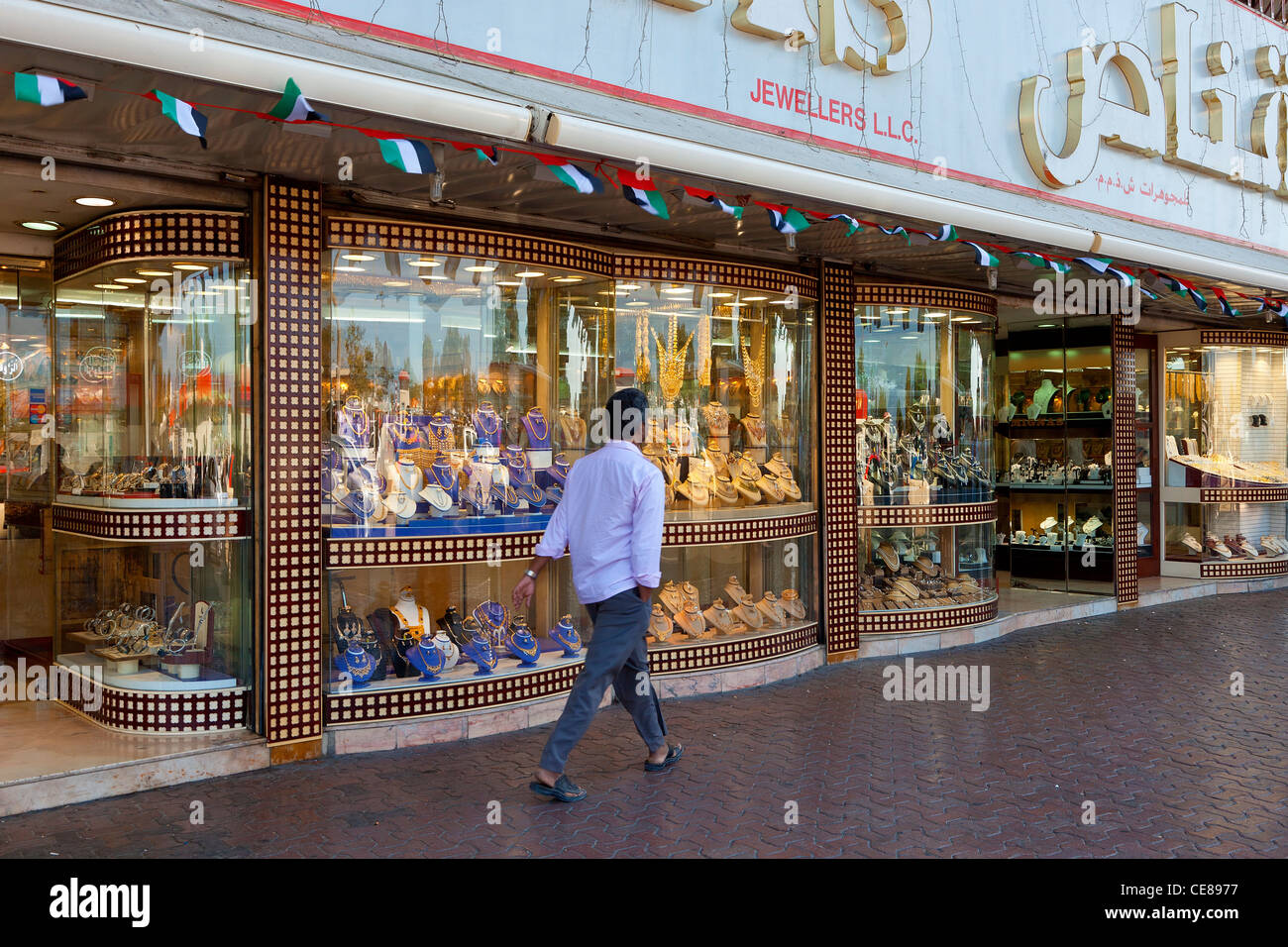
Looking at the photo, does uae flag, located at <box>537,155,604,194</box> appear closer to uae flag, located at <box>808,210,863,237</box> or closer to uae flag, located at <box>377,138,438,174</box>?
uae flag, located at <box>377,138,438,174</box>

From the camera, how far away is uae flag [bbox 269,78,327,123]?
460cm

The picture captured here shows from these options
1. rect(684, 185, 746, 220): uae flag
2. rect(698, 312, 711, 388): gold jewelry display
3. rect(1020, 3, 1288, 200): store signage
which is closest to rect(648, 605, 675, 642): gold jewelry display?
rect(698, 312, 711, 388): gold jewelry display

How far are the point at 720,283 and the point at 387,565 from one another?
3589 mm

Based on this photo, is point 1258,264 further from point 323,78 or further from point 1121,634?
point 323,78

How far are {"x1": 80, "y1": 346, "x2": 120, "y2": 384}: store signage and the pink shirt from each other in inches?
137

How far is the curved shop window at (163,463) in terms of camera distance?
20.4 ft

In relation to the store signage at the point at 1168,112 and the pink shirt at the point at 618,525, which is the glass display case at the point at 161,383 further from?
the store signage at the point at 1168,112

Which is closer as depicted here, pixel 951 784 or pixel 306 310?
pixel 951 784

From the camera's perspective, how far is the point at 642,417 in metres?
5.81

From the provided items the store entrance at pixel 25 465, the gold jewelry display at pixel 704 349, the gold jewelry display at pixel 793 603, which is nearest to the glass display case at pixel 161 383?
the store entrance at pixel 25 465

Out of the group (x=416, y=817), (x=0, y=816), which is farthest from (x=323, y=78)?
(x=0, y=816)

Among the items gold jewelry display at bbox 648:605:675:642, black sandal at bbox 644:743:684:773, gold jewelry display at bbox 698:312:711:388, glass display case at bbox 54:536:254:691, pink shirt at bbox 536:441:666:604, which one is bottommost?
black sandal at bbox 644:743:684:773

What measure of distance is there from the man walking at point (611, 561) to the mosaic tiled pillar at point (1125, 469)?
29.5 feet

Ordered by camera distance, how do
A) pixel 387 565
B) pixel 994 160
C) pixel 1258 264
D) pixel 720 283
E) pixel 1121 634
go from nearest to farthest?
1. pixel 387 565
2. pixel 720 283
3. pixel 994 160
4. pixel 1121 634
5. pixel 1258 264
